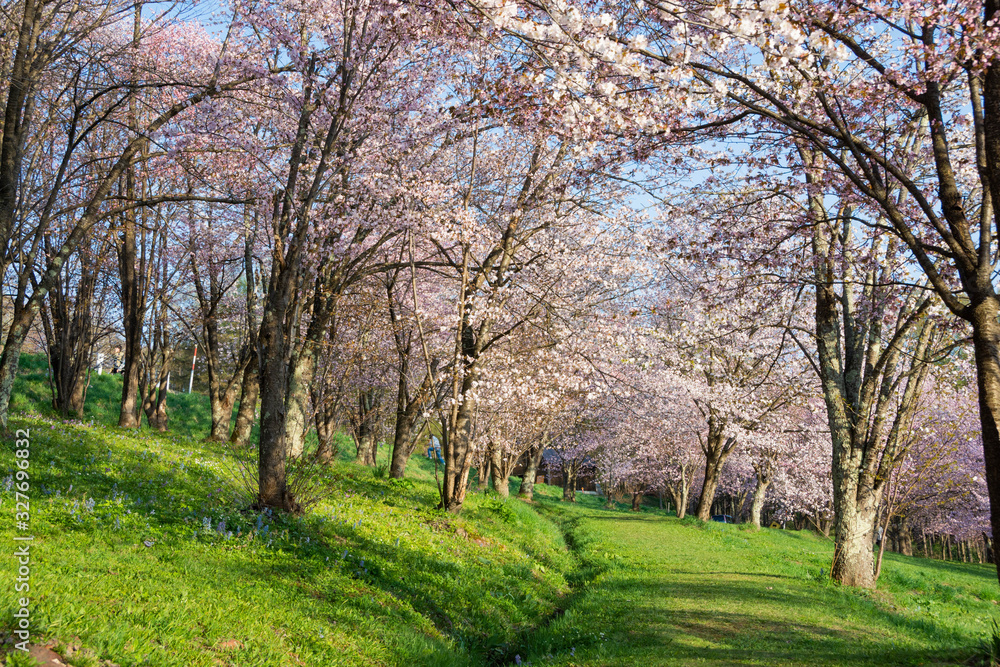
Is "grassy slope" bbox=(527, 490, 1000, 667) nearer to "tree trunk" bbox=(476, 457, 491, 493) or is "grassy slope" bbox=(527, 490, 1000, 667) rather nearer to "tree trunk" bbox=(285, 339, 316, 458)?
"tree trunk" bbox=(285, 339, 316, 458)

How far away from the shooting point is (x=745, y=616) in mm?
8938

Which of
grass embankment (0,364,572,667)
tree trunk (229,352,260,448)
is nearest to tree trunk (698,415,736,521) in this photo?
grass embankment (0,364,572,667)

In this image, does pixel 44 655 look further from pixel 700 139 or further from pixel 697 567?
pixel 697 567

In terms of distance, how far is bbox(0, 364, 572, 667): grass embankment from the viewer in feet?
15.0

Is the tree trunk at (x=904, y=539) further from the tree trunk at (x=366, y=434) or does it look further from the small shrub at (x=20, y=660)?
the small shrub at (x=20, y=660)

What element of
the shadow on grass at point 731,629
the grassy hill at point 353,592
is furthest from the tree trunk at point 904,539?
the shadow on grass at point 731,629

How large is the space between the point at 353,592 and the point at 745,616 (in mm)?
5515

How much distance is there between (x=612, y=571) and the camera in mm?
13102

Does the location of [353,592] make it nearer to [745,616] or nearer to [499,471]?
[745,616]

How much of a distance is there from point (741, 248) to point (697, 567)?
308 inches

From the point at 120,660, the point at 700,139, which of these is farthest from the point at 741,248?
the point at 120,660

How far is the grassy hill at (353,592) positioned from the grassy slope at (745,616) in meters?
0.05

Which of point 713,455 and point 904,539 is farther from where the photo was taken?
point 904,539

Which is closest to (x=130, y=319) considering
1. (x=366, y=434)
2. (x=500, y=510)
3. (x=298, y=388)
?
(x=298, y=388)
